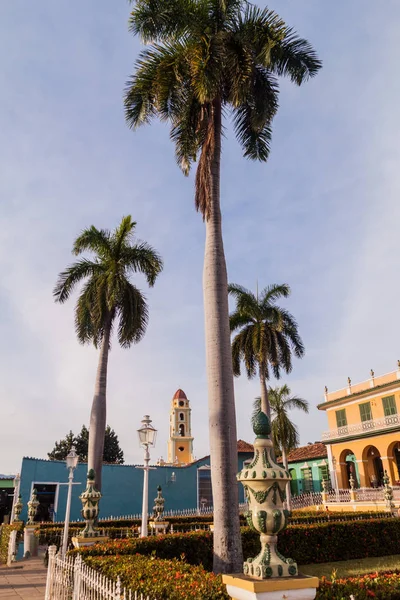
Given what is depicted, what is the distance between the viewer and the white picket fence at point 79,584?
17.0ft

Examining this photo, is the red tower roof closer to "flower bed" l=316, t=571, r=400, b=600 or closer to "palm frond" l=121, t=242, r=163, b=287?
"palm frond" l=121, t=242, r=163, b=287

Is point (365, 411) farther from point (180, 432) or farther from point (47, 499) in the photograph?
point (47, 499)

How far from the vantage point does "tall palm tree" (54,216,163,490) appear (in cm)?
1902

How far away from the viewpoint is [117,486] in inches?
1127

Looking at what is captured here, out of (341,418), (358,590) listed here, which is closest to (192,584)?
(358,590)

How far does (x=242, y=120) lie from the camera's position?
43.6ft

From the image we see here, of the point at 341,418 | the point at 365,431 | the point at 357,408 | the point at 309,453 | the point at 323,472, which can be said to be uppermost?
the point at 357,408

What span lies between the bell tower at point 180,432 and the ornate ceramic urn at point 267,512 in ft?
138

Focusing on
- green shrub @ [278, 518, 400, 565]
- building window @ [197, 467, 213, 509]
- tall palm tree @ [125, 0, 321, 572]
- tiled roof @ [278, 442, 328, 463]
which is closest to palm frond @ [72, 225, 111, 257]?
tall palm tree @ [125, 0, 321, 572]

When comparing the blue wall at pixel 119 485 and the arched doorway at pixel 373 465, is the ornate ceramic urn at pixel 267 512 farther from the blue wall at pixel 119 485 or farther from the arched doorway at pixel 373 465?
the arched doorway at pixel 373 465

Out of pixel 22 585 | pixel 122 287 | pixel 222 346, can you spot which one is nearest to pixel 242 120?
pixel 222 346

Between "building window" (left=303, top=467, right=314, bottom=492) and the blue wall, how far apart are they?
450 inches

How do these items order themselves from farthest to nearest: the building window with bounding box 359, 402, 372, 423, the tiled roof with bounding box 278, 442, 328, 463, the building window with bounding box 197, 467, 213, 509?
the tiled roof with bounding box 278, 442, 328, 463
the building window with bounding box 359, 402, 372, 423
the building window with bounding box 197, 467, 213, 509

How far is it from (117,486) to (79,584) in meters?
23.9
